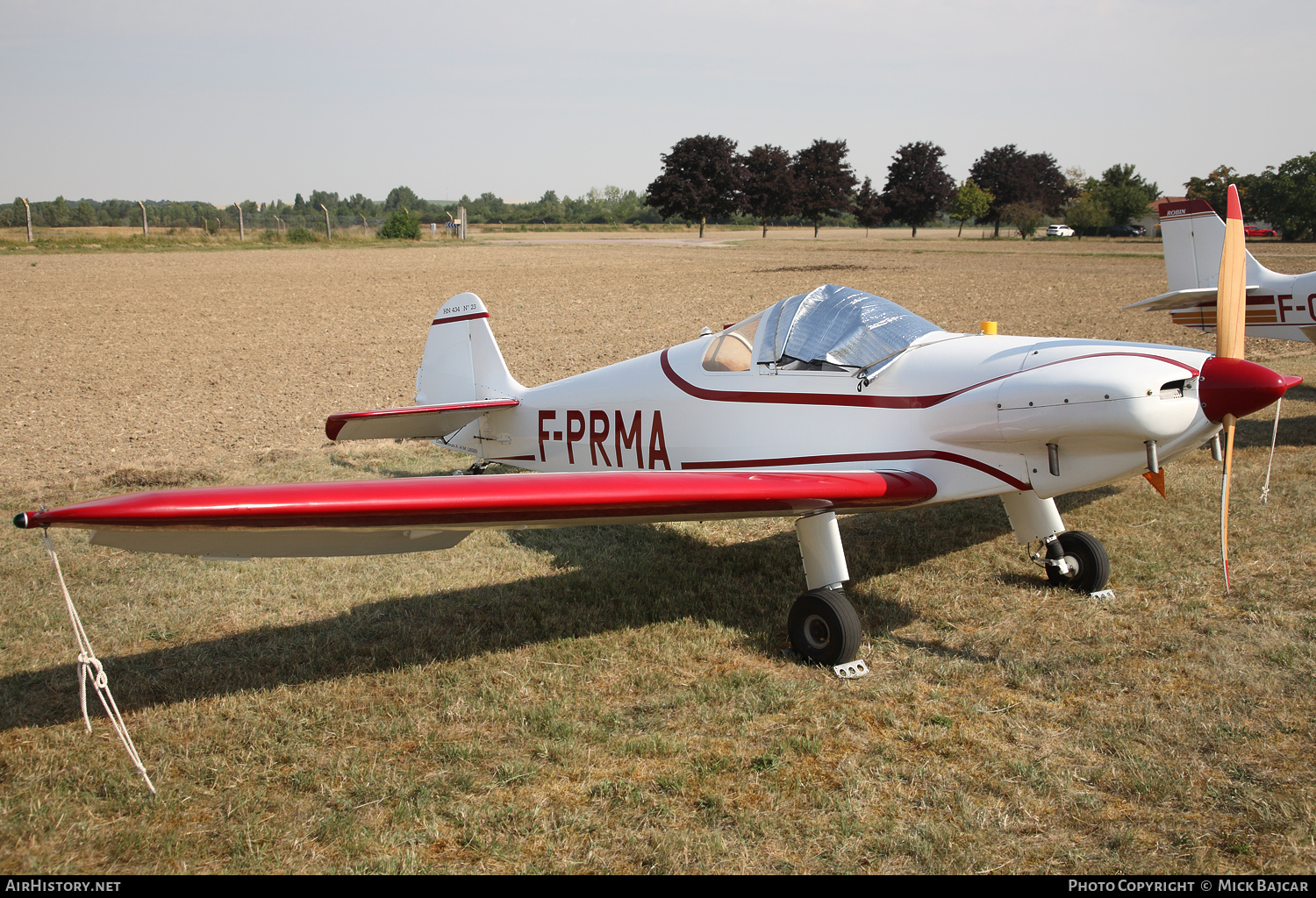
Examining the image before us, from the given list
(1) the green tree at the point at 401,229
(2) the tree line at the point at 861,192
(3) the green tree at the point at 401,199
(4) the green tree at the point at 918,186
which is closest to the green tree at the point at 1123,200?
(2) the tree line at the point at 861,192

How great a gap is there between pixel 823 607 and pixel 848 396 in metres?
1.25

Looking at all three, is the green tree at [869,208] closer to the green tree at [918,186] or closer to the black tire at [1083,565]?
the green tree at [918,186]

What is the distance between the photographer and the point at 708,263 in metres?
36.4

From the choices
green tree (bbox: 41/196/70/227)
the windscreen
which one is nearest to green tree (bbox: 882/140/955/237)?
green tree (bbox: 41/196/70/227)

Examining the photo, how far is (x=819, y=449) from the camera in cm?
498

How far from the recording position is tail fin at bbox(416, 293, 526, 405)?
7410 millimetres

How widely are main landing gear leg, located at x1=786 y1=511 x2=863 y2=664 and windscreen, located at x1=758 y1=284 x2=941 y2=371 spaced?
972 millimetres

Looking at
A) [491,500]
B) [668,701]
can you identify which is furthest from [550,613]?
[491,500]

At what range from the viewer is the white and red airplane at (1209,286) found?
10258 mm

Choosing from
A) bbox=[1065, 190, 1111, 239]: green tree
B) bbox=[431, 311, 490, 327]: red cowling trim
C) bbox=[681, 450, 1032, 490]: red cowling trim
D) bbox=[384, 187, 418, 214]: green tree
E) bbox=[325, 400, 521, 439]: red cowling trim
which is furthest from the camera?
bbox=[384, 187, 418, 214]: green tree

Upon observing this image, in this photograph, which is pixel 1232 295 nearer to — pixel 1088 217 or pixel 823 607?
pixel 823 607

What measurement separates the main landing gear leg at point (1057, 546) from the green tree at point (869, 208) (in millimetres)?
79591

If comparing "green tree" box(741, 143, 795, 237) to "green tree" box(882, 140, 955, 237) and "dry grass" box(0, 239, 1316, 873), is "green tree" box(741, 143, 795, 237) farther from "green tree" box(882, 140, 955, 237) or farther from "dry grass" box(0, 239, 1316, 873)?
"dry grass" box(0, 239, 1316, 873)
